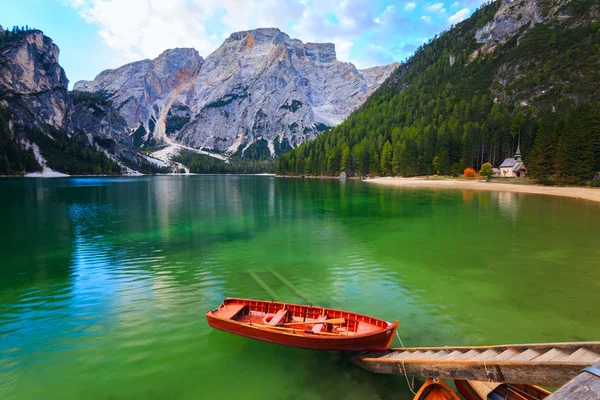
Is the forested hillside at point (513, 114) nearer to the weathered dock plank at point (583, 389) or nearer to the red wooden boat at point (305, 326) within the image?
the red wooden boat at point (305, 326)

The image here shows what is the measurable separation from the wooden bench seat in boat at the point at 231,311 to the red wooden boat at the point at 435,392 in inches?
334

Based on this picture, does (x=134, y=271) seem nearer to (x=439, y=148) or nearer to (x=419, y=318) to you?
(x=419, y=318)

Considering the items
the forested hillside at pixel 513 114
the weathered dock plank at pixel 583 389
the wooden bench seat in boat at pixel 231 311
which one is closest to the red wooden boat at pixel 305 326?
the wooden bench seat in boat at pixel 231 311

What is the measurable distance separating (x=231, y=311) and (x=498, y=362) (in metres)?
11.0

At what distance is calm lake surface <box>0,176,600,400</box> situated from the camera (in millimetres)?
11844

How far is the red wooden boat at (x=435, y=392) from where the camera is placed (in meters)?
8.77

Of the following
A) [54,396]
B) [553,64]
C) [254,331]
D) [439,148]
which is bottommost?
[54,396]

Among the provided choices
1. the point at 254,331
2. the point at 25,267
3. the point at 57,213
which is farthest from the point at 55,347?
the point at 57,213

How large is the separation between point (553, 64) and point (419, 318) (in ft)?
726

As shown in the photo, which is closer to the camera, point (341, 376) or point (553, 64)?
point (341, 376)

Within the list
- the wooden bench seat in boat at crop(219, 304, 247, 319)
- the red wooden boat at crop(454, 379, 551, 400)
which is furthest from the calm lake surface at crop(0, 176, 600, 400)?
the red wooden boat at crop(454, 379, 551, 400)

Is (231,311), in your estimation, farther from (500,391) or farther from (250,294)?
(500,391)

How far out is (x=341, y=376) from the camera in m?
11.6

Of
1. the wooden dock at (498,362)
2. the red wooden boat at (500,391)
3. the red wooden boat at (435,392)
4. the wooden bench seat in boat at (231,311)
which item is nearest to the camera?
the wooden dock at (498,362)
